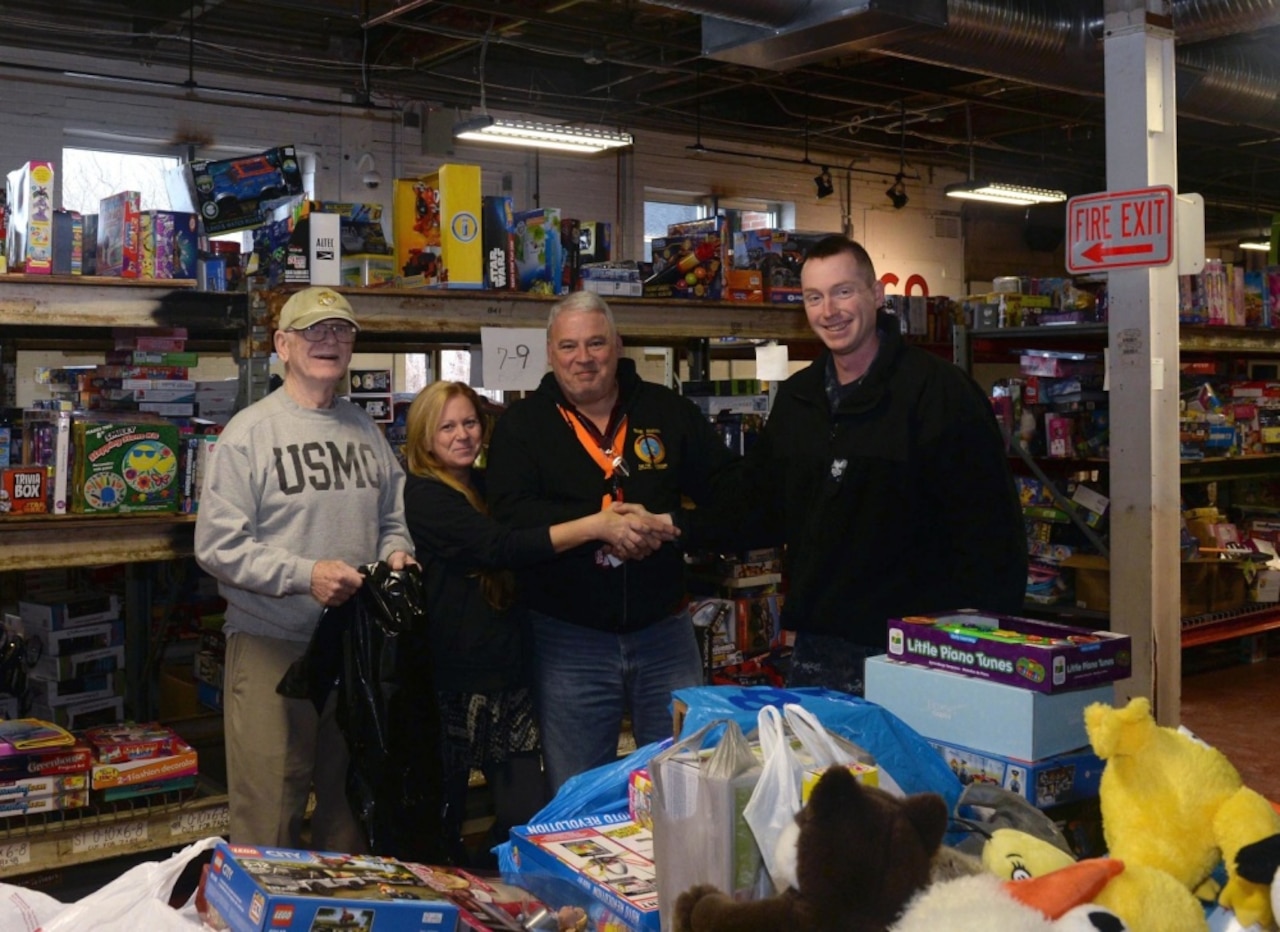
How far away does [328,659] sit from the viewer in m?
3.23

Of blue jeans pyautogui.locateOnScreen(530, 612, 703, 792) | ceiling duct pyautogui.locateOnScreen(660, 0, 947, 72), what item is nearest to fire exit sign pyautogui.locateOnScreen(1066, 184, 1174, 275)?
ceiling duct pyautogui.locateOnScreen(660, 0, 947, 72)

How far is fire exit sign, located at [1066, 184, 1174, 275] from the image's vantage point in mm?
4445

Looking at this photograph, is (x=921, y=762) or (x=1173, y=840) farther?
(x=921, y=762)

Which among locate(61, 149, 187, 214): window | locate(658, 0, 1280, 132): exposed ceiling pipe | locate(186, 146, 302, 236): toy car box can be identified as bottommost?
locate(186, 146, 302, 236): toy car box

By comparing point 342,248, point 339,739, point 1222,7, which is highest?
point 1222,7

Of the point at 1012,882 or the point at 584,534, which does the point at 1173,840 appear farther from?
the point at 584,534

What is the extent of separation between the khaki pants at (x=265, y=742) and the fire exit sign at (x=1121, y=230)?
3001 millimetres

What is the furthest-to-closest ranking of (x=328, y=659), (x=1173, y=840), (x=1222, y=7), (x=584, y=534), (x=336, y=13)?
(x=336, y=13)
(x=1222, y=7)
(x=328, y=659)
(x=584, y=534)
(x=1173, y=840)

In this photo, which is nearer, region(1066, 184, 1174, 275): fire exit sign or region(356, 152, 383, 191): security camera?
region(1066, 184, 1174, 275): fire exit sign

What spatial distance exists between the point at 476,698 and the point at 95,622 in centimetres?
215

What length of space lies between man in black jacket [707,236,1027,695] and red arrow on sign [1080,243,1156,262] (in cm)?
208

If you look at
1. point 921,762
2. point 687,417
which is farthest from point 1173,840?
point 687,417

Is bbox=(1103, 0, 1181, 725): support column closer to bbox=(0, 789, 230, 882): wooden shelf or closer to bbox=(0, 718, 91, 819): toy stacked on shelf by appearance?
bbox=(0, 789, 230, 882): wooden shelf

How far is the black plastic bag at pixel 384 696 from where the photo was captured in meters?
3.19
